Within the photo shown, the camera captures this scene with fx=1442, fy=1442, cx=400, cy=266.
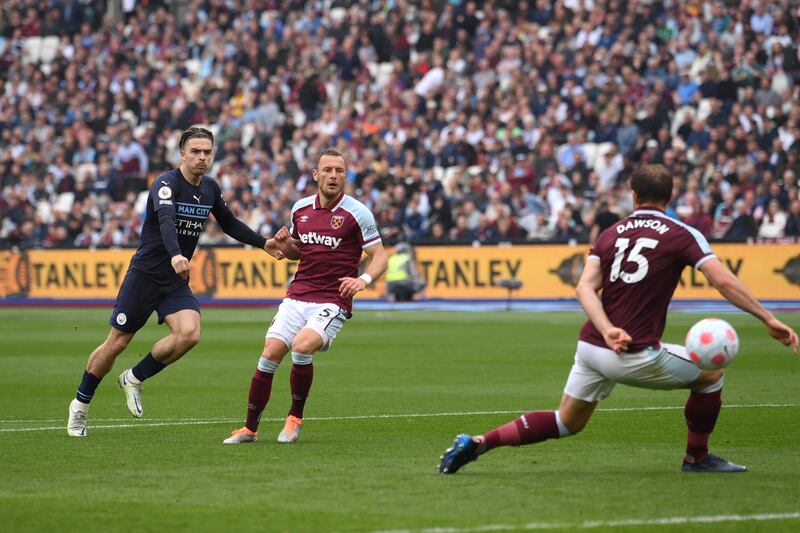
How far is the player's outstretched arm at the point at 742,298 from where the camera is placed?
8227mm

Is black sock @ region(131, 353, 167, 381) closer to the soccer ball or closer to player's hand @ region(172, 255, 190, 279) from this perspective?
player's hand @ region(172, 255, 190, 279)

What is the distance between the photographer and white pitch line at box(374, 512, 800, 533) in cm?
696

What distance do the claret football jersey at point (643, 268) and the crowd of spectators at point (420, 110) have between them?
812 inches

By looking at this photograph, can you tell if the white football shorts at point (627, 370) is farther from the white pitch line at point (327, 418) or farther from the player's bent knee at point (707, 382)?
the white pitch line at point (327, 418)

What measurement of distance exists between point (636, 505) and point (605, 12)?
2749 cm

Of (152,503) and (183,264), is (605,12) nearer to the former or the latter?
(183,264)

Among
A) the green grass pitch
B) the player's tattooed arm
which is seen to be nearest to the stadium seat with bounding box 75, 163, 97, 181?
the green grass pitch

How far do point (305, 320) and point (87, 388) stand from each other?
1862 millimetres

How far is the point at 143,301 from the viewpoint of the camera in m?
11.6

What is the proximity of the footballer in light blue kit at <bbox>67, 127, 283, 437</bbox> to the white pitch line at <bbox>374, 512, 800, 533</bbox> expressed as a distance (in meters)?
4.88

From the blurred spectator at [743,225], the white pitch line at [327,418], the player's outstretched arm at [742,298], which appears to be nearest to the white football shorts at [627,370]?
the player's outstretched arm at [742,298]

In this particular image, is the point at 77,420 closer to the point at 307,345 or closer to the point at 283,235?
the point at 307,345

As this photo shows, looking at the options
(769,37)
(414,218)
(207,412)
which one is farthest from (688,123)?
(207,412)

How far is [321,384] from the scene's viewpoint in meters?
16.1
